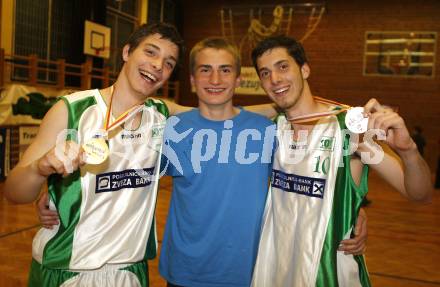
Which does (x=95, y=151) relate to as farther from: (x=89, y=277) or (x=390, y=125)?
(x=390, y=125)

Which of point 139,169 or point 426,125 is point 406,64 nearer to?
point 426,125

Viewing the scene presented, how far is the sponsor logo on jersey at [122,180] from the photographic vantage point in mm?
2061

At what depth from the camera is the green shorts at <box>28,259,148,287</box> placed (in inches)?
80.0

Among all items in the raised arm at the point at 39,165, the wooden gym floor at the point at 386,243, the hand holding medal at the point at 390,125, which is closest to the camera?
the raised arm at the point at 39,165

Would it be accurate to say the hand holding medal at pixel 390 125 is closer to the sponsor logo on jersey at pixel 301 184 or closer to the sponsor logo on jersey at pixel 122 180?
the sponsor logo on jersey at pixel 301 184

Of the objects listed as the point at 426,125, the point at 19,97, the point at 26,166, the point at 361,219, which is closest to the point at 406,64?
the point at 426,125

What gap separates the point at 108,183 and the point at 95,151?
1.28ft

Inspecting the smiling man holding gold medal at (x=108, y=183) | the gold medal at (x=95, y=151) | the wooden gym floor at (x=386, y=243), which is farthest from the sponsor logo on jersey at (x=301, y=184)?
the wooden gym floor at (x=386, y=243)

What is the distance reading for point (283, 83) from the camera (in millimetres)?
2289

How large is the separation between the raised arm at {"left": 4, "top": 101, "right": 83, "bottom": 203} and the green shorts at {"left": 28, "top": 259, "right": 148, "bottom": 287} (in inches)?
15.1

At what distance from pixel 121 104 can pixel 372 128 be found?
1143mm

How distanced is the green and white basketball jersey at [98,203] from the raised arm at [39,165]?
59mm

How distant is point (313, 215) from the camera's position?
2131 millimetres

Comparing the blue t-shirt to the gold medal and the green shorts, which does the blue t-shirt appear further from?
the gold medal
